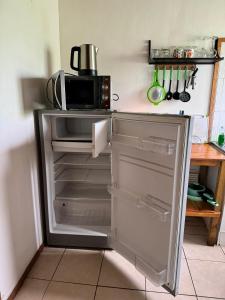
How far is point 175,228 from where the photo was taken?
42.7 inches

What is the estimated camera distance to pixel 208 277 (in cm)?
145

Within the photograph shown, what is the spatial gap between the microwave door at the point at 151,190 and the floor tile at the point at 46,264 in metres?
0.49

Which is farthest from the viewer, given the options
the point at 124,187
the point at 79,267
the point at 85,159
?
the point at 85,159

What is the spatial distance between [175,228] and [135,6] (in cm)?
189

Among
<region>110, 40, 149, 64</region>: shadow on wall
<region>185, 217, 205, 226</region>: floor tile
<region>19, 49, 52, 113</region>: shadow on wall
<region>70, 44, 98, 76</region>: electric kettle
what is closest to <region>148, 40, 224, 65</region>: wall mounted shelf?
<region>110, 40, 149, 64</region>: shadow on wall

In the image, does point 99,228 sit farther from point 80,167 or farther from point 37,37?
point 37,37

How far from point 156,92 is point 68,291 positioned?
1.74m

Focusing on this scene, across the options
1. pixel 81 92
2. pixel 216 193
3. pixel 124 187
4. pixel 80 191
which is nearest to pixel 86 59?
pixel 81 92

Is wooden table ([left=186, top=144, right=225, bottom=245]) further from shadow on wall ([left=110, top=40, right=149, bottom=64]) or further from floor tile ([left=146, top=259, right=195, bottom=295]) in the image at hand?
shadow on wall ([left=110, top=40, right=149, bottom=64])

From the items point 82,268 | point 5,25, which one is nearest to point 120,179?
point 82,268

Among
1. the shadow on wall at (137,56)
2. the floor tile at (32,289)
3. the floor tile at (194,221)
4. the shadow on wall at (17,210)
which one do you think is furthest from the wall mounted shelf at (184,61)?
the floor tile at (32,289)

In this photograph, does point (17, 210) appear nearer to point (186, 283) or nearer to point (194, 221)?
point (186, 283)

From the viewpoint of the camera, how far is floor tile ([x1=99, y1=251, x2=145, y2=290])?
4.57 ft

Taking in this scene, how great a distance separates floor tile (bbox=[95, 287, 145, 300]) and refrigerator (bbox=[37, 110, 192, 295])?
0.17 meters
